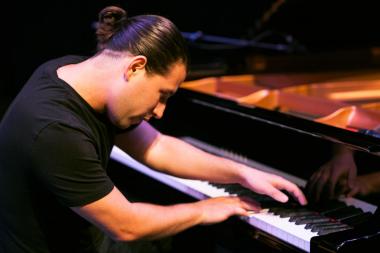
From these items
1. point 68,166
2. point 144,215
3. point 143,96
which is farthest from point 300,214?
point 68,166

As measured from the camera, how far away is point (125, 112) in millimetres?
1733

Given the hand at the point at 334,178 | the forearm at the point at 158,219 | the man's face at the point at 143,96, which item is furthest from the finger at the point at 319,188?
the man's face at the point at 143,96

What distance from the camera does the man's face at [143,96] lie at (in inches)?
66.2

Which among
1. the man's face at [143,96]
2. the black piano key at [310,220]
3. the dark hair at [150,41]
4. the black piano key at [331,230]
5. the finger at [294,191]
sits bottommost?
the black piano key at [310,220]

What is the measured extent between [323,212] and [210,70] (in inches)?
48.6

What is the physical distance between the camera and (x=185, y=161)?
2191mm

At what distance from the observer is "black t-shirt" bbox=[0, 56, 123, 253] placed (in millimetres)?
1617

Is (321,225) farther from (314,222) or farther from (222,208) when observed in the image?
(222,208)

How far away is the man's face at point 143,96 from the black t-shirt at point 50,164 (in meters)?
0.11

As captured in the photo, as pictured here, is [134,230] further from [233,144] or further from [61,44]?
[61,44]

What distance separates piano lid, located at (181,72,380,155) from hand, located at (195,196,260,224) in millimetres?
363

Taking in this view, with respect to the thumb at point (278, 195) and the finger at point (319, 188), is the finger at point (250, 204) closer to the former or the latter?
the thumb at point (278, 195)

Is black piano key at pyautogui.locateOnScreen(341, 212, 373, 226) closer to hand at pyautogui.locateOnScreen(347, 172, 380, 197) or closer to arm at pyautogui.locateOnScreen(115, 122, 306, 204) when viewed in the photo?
hand at pyautogui.locateOnScreen(347, 172, 380, 197)

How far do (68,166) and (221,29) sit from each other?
3023 millimetres
